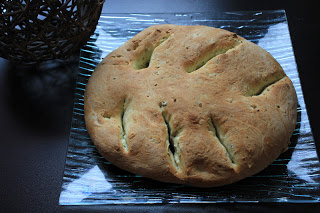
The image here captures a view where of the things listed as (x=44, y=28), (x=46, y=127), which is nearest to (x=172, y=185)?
(x=46, y=127)

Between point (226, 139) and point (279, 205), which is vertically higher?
point (226, 139)

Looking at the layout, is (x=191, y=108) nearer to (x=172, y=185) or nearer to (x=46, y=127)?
(x=172, y=185)

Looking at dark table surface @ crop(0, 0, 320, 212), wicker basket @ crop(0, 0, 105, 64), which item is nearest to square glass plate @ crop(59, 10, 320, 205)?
dark table surface @ crop(0, 0, 320, 212)

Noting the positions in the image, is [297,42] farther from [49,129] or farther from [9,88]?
[9,88]

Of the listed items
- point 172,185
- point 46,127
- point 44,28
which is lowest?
point 172,185

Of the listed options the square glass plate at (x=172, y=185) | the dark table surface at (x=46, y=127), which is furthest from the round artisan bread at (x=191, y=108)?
the dark table surface at (x=46, y=127)

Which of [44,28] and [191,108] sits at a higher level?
[44,28]

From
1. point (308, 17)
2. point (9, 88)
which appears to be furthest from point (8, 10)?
point (308, 17)
